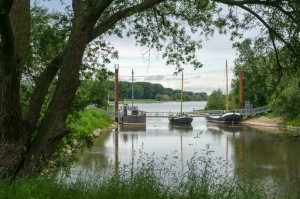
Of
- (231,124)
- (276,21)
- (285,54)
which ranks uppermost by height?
(276,21)

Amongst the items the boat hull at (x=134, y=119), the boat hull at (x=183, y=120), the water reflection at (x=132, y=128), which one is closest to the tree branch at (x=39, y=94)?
the water reflection at (x=132, y=128)

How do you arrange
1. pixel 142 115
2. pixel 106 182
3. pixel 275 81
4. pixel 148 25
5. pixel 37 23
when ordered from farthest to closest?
pixel 142 115 → pixel 37 23 → pixel 148 25 → pixel 275 81 → pixel 106 182

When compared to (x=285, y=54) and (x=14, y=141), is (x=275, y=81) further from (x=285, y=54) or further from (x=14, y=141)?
(x=14, y=141)

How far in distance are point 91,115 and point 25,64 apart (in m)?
35.6

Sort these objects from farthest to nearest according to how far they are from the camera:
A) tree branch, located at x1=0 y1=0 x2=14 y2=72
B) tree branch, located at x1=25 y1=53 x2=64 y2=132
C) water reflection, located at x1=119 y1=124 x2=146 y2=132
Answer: water reflection, located at x1=119 y1=124 x2=146 y2=132 < tree branch, located at x1=25 y1=53 x2=64 y2=132 < tree branch, located at x1=0 y1=0 x2=14 y2=72

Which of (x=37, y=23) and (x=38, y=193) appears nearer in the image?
(x=38, y=193)

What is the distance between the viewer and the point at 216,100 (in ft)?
241

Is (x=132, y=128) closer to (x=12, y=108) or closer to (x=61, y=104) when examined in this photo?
(x=61, y=104)

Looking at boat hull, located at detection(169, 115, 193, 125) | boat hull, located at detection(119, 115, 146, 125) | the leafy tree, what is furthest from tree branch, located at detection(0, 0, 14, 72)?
boat hull, located at detection(169, 115, 193, 125)

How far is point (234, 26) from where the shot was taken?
8.21m

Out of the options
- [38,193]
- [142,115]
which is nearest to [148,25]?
[38,193]

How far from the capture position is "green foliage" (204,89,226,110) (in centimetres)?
7134

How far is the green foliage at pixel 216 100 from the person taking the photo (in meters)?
71.3

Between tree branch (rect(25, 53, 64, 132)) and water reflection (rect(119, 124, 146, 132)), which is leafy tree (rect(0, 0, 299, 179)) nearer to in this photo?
tree branch (rect(25, 53, 64, 132))
